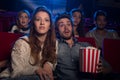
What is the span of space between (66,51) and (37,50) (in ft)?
0.93


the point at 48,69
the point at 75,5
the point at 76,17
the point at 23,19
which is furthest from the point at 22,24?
the point at 75,5

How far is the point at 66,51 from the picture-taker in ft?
6.03

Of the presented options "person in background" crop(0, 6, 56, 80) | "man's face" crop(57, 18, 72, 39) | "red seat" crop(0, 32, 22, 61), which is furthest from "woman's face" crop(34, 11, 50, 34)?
"red seat" crop(0, 32, 22, 61)

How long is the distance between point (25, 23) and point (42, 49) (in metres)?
1.65

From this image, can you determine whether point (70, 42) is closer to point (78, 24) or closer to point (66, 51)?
point (66, 51)

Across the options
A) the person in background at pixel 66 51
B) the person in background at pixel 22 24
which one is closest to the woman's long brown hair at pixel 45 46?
the person in background at pixel 66 51

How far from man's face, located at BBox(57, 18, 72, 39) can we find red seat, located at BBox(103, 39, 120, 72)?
443 millimetres

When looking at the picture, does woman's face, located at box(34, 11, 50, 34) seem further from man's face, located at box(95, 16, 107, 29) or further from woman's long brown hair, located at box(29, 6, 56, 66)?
man's face, located at box(95, 16, 107, 29)

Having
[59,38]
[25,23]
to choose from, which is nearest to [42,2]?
[25,23]

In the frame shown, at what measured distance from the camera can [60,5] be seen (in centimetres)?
708

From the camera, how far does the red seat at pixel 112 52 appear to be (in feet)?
7.20

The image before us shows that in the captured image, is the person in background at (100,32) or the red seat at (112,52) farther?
the person in background at (100,32)

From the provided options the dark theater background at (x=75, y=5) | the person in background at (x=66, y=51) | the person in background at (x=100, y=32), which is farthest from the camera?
the dark theater background at (x=75, y=5)

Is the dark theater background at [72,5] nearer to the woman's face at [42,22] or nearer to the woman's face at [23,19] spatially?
the woman's face at [23,19]
